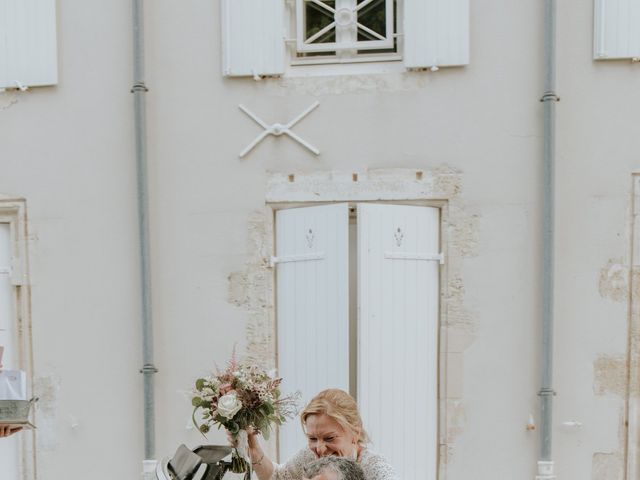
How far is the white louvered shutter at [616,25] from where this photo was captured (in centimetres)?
430

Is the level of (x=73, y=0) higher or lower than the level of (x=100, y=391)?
higher

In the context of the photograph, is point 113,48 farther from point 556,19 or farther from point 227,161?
point 556,19

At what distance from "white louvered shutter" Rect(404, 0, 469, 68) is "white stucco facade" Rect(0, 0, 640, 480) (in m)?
0.10

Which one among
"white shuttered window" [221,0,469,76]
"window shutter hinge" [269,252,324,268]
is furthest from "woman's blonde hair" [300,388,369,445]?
"white shuttered window" [221,0,469,76]

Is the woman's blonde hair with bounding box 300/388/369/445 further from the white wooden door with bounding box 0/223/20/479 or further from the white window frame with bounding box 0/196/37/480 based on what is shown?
the white wooden door with bounding box 0/223/20/479

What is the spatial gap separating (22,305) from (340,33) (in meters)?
2.98

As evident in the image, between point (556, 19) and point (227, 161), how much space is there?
2.39 meters

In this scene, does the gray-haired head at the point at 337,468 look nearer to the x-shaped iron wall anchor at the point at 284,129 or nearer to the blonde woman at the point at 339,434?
the blonde woman at the point at 339,434

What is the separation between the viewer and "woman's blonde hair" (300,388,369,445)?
278 centimetres

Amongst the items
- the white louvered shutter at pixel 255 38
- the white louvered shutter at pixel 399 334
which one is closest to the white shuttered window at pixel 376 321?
the white louvered shutter at pixel 399 334

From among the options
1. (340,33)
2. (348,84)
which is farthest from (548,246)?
(340,33)

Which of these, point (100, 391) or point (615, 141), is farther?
point (100, 391)

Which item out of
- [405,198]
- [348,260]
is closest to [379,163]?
[405,198]

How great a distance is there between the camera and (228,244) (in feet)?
15.1
